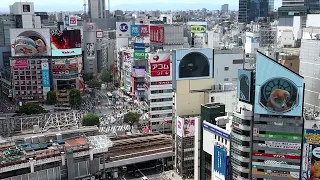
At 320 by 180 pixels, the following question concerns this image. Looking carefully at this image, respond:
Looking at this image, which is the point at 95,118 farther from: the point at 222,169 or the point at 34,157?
the point at 222,169

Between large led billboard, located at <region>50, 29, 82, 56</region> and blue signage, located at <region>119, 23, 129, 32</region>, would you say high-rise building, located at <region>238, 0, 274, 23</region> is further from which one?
large led billboard, located at <region>50, 29, 82, 56</region>

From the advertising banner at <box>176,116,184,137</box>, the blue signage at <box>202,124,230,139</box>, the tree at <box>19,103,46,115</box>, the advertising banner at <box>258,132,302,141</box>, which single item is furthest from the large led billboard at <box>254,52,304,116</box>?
the tree at <box>19,103,46,115</box>

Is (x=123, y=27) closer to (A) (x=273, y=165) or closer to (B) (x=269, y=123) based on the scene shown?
(B) (x=269, y=123)

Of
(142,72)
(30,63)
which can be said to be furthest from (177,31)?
(30,63)

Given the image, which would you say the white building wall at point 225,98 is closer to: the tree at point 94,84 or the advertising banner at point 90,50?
the tree at point 94,84

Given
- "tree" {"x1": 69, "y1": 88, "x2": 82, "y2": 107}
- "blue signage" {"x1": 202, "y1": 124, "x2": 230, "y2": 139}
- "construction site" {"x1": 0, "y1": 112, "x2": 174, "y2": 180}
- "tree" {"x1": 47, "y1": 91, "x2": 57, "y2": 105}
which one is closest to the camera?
"blue signage" {"x1": 202, "y1": 124, "x2": 230, "y2": 139}

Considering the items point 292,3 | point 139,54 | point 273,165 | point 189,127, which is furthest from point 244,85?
point 292,3
